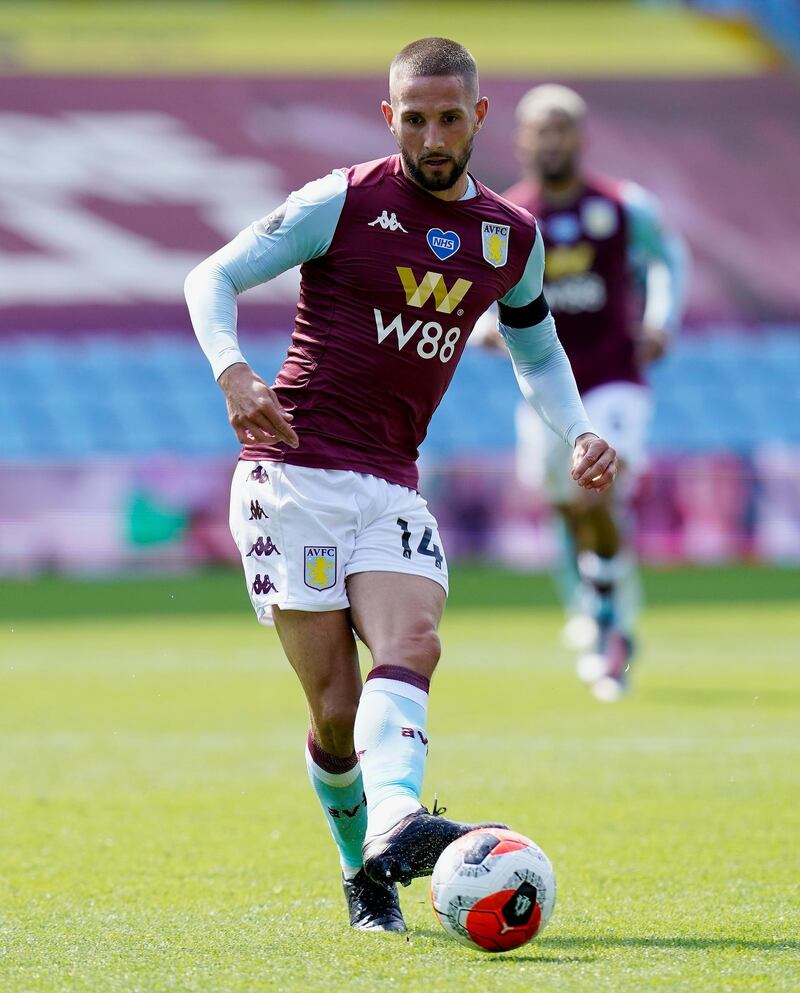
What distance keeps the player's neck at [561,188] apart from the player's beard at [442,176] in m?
5.05

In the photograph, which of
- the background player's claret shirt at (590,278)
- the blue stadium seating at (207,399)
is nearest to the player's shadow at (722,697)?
the background player's claret shirt at (590,278)

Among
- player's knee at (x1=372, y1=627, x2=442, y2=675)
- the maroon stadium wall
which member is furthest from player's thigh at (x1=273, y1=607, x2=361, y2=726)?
the maroon stadium wall

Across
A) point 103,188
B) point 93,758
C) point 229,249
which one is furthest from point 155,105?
point 229,249

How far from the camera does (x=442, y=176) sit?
4.02 metres

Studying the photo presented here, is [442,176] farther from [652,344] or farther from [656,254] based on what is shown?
[656,254]

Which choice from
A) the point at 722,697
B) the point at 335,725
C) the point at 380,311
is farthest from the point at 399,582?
the point at 722,697

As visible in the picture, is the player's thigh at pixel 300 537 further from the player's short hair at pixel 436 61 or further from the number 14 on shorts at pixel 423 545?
the player's short hair at pixel 436 61

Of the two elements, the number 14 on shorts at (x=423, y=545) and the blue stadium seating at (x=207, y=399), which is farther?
the blue stadium seating at (x=207, y=399)

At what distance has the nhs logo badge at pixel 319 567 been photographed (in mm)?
4020

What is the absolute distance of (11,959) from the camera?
3568 millimetres

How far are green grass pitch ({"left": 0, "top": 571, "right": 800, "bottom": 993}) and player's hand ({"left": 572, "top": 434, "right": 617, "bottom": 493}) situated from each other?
1.04 metres

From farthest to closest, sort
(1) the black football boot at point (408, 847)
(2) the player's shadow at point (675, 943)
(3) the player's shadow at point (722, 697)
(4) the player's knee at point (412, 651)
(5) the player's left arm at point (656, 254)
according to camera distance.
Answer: (5) the player's left arm at point (656, 254)
(3) the player's shadow at point (722, 697)
(4) the player's knee at point (412, 651)
(2) the player's shadow at point (675, 943)
(1) the black football boot at point (408, 847)

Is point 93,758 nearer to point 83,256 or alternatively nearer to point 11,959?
point 11,959

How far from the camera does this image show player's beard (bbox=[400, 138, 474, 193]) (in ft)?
13.1
